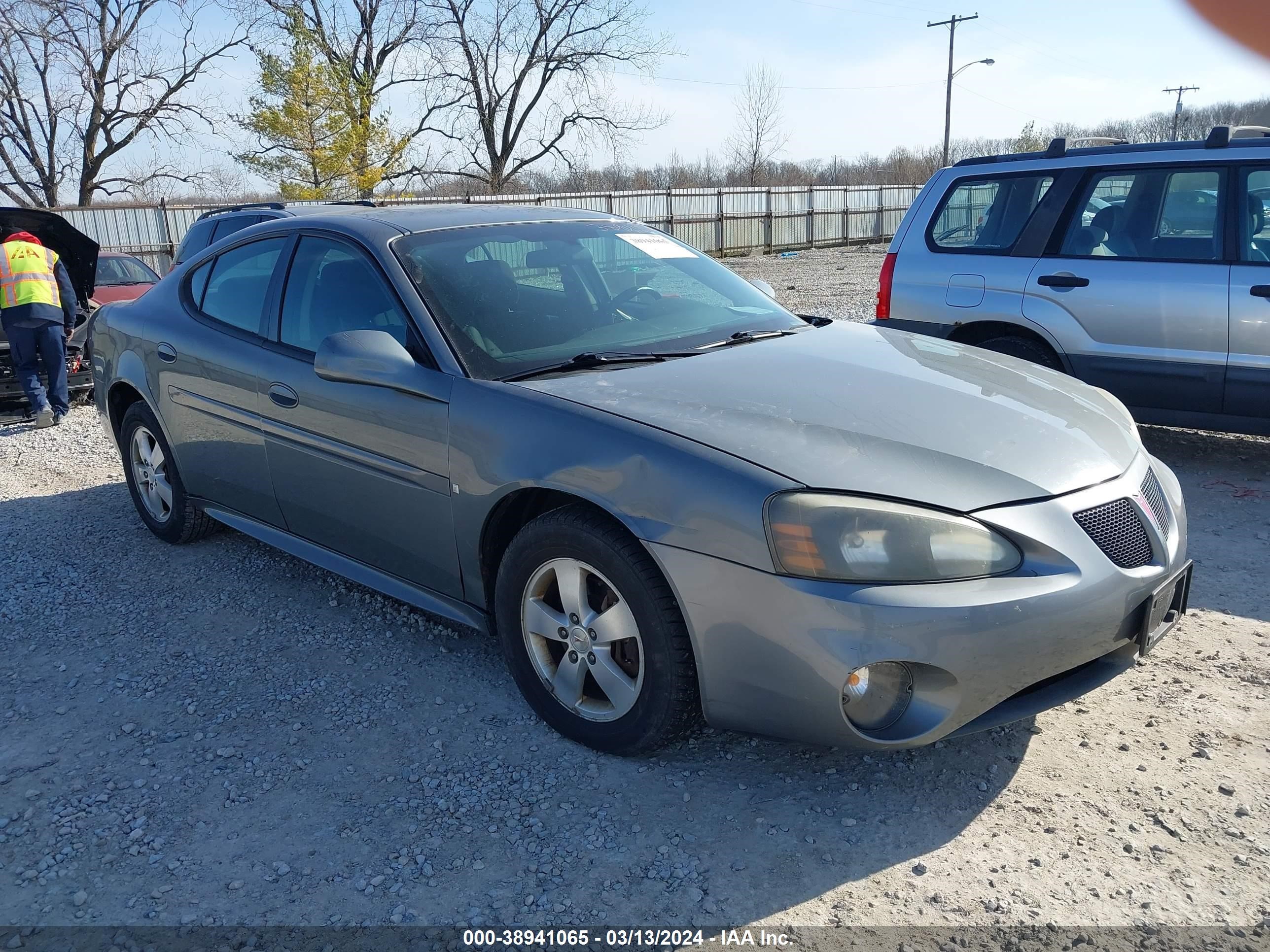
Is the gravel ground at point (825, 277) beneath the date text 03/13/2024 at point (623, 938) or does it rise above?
above

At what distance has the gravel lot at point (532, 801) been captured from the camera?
2.35m

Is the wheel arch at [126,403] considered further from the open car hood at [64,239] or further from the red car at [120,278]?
the red car at [120,278]

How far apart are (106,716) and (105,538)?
2.16 m

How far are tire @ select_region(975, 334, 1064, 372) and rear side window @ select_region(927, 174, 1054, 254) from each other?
55 cm

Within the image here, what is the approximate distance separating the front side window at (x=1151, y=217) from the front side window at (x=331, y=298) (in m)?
4.20

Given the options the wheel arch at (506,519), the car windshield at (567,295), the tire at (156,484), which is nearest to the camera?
the wheel arch at (506,519)

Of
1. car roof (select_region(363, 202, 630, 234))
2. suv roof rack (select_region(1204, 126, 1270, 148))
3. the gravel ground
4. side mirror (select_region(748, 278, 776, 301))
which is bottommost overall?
the gravel ground

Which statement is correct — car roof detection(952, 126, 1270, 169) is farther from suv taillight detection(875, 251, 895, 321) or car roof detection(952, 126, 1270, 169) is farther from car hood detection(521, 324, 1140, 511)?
car hood detection(521, 324, 1140, 511)

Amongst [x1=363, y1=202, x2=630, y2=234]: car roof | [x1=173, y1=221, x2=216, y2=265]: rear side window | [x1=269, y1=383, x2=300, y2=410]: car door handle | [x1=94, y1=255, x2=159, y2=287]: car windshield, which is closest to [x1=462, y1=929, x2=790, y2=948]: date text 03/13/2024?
[x1=269, y1=383, x2=300, y2=410]: car door handle

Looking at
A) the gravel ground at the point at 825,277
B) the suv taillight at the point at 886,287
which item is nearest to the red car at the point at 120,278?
the gravel ground at the point at 825,277

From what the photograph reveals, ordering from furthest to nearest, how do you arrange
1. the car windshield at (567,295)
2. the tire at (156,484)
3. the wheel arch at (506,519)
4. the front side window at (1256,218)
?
1. the front side window at (1256,218)
2. the tire at (156,484)
3. the car windshield at (567,295)
4. the wheel arch at (506,519)

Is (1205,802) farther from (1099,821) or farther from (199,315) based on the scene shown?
(199,315)

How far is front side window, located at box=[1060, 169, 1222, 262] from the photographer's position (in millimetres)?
5328

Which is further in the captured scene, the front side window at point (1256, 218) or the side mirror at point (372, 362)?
the front side window at point (1256, 218)
